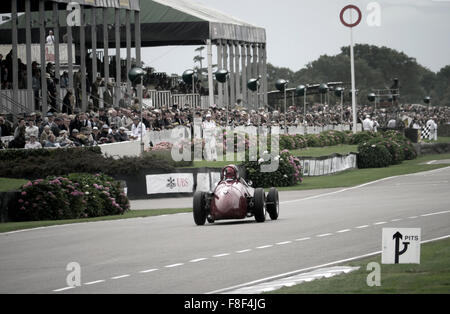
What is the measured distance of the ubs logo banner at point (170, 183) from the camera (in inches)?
1235

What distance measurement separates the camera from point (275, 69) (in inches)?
7589

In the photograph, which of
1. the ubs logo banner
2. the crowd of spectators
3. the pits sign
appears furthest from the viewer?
the ubs logo banner

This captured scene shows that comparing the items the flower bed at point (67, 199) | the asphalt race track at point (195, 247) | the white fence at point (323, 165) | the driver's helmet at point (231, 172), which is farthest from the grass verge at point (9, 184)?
the white fence at point (323, 165)

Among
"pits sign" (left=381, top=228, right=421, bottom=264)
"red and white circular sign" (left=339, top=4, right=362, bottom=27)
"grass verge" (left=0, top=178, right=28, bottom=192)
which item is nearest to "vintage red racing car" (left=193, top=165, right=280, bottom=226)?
"grass verge" (left=0, top=178, right=28, bottom=192)

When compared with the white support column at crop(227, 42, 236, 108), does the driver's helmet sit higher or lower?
lower

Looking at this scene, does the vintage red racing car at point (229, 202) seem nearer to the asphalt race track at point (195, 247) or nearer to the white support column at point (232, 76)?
the asphalt race track at point (195, 247)

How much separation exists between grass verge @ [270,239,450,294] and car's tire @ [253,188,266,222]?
6633 mm

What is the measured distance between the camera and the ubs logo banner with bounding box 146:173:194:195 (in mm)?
31359

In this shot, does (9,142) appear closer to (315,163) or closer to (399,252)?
(315,163)

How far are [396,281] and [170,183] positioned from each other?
20.6m

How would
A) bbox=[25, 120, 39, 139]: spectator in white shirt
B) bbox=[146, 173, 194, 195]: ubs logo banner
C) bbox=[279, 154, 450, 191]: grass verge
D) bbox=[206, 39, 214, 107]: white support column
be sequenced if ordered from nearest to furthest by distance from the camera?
1. bbox=[25, 120, 39, 139]: spectator in white shirt
2. bbox=[146, 173, 194, 195]: ubs logo banner
3. bbox=[279, 154, 450, 191]: grass verge
4. bbox=[206, 39, 214, 107]: white support column

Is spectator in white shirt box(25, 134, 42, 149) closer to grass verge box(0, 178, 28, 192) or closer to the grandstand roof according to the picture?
grass verge box(0, 178, 28, 192)
